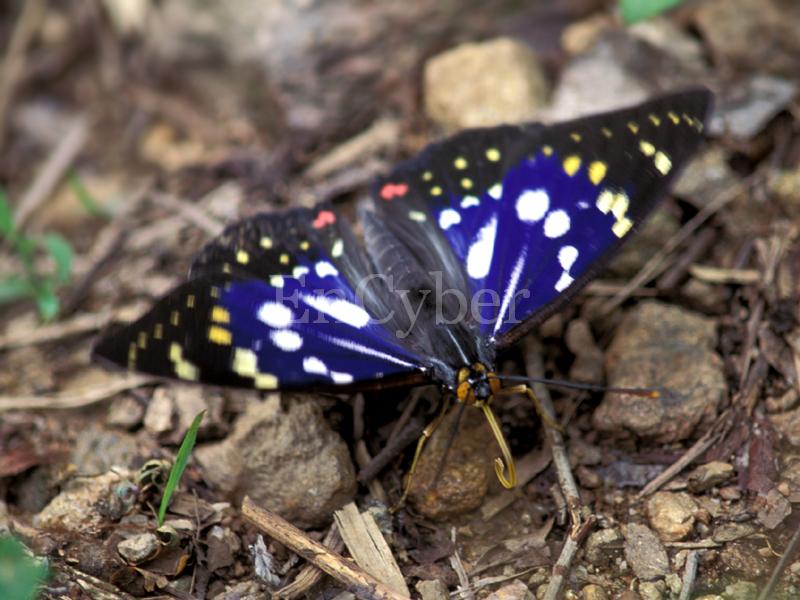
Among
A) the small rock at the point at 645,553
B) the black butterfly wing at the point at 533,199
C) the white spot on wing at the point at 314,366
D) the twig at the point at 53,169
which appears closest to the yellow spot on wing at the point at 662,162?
the black butterfly wing at the point at 533,199

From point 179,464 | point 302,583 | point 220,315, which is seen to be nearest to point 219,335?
point 220,315

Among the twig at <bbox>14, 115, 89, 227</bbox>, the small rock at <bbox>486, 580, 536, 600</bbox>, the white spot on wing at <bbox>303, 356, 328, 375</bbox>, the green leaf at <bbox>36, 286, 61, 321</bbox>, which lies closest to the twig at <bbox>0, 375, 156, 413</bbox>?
the green leaf at <bbox>36, 286, 61, 321</bbox>

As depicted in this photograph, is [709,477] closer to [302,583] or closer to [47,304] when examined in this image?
[302,583]

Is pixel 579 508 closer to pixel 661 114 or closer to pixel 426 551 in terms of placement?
pixel 426 551

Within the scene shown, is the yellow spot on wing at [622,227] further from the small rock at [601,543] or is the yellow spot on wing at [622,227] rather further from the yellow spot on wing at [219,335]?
the yellow spot on wing at [219,335]

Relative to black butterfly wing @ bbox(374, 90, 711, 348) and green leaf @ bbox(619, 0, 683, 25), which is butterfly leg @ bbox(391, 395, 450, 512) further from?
green leaf @ bbox(619, 0, 683, 25)

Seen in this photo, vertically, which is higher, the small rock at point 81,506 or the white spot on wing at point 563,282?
the white spot on wing at point 563,282

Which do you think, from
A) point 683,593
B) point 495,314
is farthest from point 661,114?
point 683,593

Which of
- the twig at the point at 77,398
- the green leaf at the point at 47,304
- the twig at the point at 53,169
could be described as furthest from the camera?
the twig at the point at 53,169
